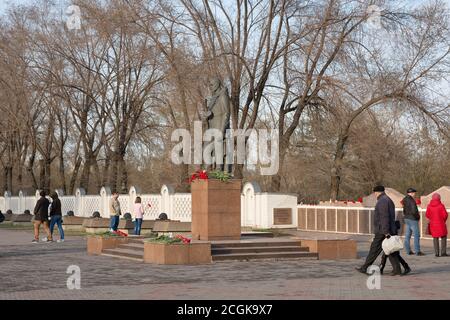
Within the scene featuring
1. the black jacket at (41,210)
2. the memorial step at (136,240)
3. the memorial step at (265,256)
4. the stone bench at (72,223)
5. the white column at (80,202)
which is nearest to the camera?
the memorial step at (265,256)

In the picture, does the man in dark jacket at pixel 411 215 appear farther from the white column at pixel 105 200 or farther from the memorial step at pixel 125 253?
the white column at pixel 105 200

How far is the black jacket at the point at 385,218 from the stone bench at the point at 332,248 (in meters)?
5.23

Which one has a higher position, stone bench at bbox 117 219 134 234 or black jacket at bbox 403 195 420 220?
black jacket at bbox 403 195 420 220

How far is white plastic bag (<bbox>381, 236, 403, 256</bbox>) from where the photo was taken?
52.1 ft

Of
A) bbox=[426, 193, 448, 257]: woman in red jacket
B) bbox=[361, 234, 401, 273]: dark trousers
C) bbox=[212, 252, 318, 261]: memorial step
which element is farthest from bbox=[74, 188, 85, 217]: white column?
bbox=[361, 234, 401, 273]: dark trousers

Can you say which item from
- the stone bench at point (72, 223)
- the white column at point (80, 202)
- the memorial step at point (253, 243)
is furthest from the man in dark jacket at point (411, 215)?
the white column at point (80, 202)

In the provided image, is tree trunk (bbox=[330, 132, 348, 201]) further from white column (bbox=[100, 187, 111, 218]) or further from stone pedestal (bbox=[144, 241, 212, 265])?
→ stone pedestal (bbox=[144, 241, 212, 265])

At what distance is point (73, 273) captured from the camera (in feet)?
56.4

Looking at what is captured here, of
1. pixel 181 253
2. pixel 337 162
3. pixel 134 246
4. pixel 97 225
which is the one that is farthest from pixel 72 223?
pixel 181 253

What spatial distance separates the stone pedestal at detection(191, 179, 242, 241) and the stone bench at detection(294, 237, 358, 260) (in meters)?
2.20

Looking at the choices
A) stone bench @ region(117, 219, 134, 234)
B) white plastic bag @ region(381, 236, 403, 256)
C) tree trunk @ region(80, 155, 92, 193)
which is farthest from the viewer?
tree trunk @ region(80, 155, 92, 193)

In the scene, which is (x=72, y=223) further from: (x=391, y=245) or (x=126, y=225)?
(x=391, y=245)

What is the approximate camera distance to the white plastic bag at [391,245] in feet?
52.1
